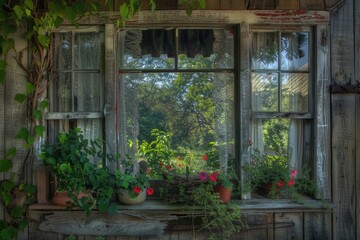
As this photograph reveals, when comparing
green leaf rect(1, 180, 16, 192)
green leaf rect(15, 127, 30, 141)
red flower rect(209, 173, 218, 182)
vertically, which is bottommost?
green leaf rect(1, 180, 16, 192)

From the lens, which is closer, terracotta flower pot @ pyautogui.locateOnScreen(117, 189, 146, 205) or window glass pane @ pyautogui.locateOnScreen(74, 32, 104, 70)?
terracotta flower pot @ pyautogui.locateOnScreen(117, 189, 146, 205)

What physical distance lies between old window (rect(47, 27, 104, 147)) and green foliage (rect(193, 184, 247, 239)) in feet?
3.66

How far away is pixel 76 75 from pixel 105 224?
140 cm

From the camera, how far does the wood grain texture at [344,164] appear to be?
11.4 ft

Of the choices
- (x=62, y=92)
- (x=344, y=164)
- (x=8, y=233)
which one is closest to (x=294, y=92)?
(x=344, y=164)

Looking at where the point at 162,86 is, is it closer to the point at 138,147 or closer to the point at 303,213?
the point at 138,147

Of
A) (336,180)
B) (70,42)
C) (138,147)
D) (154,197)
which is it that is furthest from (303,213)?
(70,42)

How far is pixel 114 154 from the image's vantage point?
136 inches

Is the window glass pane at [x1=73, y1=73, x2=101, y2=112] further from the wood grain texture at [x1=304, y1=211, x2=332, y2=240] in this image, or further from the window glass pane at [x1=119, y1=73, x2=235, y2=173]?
the wood grain texture at [x1=304, y1=211, x2=332, y2=240]

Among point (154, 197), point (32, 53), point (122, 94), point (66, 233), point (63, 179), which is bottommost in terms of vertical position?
point (66, 233)

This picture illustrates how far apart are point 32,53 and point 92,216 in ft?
5.16

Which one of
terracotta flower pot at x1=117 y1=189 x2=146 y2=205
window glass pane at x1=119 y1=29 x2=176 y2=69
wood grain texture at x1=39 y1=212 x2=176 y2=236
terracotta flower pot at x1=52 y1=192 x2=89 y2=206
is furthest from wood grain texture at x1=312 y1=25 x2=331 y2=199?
terracotta flower pot at x1=52 y1=192 x2=89 y2=206

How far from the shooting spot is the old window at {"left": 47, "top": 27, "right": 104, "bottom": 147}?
353 centimetres

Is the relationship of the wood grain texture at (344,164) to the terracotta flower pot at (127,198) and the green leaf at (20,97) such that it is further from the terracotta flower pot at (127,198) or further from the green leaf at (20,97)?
the green leaf at (20,97)
